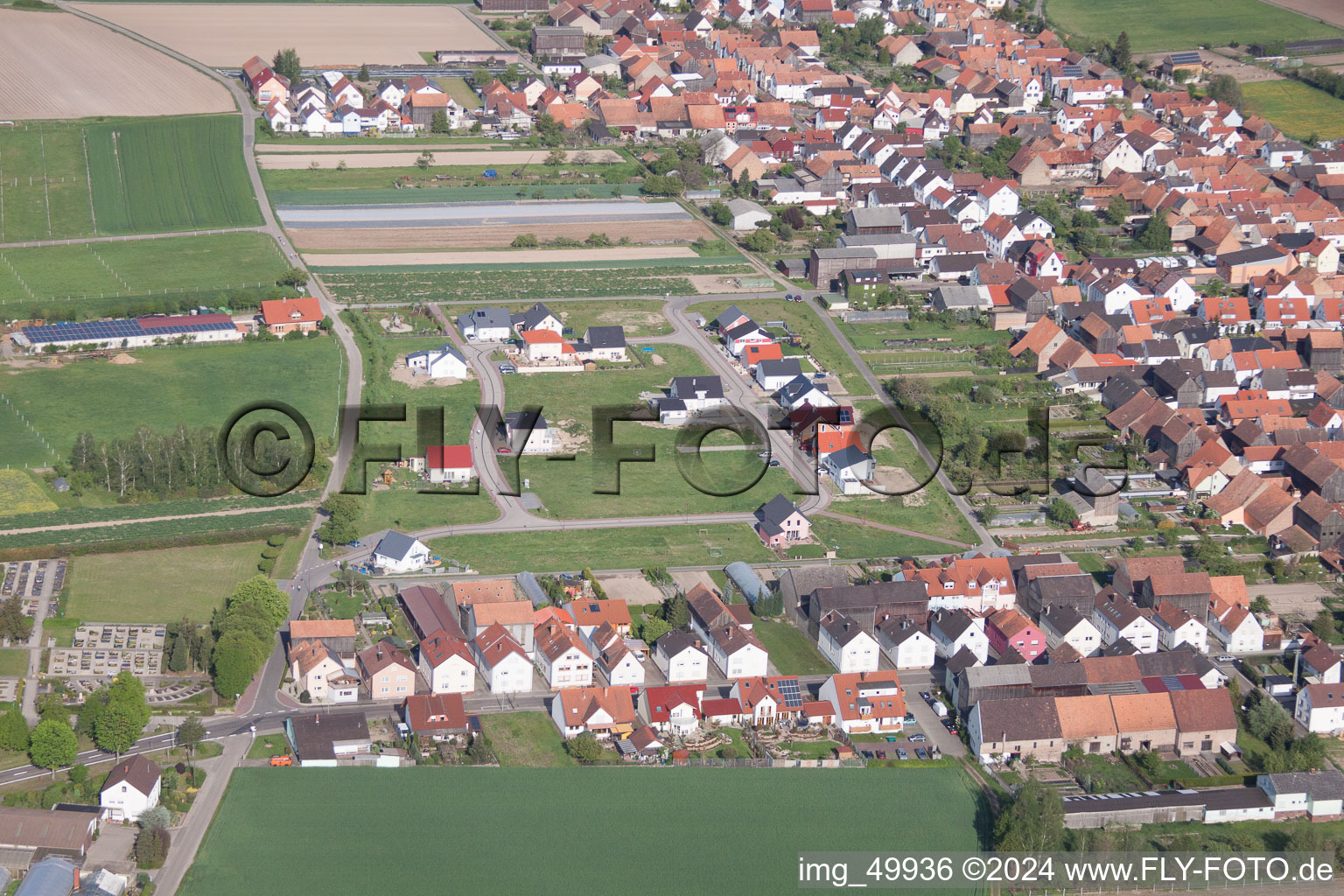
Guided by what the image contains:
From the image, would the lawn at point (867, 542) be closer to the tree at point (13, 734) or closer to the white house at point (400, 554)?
the white house at point (400, 554)

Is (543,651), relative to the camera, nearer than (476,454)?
Yes

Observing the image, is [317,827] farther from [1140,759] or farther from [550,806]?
[1140,759]

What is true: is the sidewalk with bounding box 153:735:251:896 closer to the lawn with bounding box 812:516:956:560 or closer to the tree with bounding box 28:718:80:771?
the tree with bounding box 28:718:80:771

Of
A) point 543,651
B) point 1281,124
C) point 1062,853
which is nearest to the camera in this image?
point 1062,853

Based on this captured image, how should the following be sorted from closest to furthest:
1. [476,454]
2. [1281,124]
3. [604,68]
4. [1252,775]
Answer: [1252,775] → [476,454] → [1281,124] → [604,68]

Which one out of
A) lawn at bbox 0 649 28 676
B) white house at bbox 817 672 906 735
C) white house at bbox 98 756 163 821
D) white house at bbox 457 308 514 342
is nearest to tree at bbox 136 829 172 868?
white house at bbox 98 756 163 821

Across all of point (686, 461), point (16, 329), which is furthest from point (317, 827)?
point (16, 329)

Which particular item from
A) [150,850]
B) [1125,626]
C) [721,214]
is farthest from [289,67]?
[150,850]
